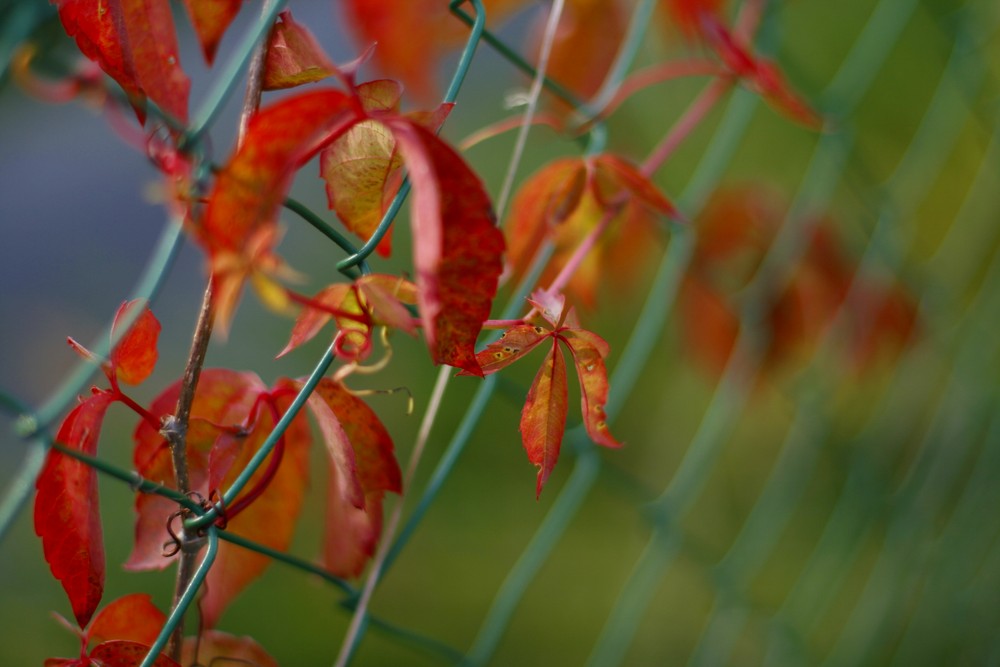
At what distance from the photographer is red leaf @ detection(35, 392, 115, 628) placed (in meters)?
0.37

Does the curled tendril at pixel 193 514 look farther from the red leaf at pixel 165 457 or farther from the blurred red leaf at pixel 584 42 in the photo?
the blurred red leaf at pixel 584 42

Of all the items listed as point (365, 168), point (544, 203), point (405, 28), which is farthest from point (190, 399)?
point (405, 28)

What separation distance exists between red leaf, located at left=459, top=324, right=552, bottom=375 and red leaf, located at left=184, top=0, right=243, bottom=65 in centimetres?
18

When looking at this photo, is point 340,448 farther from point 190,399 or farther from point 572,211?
point 572,211

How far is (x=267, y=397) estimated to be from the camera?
0.44m

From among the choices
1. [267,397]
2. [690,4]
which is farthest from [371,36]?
[267,397]

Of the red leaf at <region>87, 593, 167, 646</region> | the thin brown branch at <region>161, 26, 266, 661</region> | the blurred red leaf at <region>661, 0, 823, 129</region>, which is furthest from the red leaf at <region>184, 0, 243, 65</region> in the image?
the blurred red leaf at <region>661, 0, 823, 129</region>

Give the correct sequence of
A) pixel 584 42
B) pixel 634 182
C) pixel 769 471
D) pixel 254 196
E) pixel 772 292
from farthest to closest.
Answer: pixel 769 471, pixel 772 292, pixel 584 42, pixel 634 182, pixel 254 196

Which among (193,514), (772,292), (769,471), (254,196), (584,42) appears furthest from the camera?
(769,471)

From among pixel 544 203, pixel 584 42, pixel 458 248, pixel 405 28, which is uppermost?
pixel 584 42

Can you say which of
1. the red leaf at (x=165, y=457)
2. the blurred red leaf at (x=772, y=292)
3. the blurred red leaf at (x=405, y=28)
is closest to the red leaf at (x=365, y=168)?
the red leaf at (x=165, y=457)

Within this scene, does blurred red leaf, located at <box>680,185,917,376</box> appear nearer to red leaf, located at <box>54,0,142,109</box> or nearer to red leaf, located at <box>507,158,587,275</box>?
red leaf, located at <box>507,158,587,275</box>

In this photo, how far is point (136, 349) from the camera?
399 mm

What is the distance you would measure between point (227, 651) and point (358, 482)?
149 millimetres
